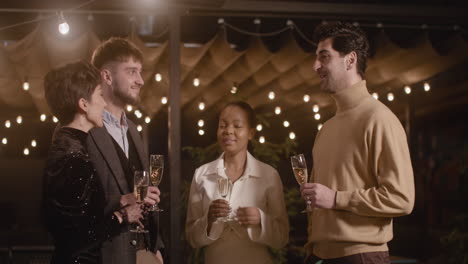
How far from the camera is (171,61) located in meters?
4.96

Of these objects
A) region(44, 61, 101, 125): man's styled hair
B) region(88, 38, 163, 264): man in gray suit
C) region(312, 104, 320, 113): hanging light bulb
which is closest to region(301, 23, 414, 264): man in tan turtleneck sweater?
region(88, 38, 163, 264): man in gray suit

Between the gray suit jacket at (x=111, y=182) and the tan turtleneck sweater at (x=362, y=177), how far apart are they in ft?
3.32

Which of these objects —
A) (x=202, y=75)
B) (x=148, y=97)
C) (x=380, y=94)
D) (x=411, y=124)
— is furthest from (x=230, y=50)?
(x=411, y=124)

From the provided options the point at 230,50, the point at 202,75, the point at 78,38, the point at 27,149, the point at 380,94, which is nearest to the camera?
the point at 78,38

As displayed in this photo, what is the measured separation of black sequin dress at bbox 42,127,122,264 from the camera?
2.81 meters

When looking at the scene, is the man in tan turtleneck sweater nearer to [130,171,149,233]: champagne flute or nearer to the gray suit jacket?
[130,171,149,233]: champagne flute

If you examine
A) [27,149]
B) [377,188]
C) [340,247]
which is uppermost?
[27,149]

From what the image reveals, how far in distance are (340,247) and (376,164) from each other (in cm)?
46

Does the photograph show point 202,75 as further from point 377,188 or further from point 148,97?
A: point 377,188

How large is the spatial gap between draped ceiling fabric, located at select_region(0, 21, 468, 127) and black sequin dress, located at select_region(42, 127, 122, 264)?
240 cm

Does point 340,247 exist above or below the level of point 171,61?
below

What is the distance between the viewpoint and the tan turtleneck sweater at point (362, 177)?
2.77 meters

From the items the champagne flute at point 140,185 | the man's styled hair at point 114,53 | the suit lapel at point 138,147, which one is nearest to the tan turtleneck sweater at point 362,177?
the champagne flute at point 140,185

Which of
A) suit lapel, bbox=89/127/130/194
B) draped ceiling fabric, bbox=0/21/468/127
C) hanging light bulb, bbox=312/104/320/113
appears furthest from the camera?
hanging light bulb, bbox=312/104/320/113
